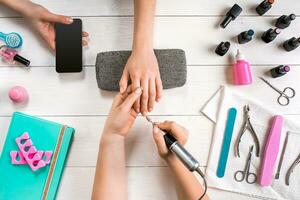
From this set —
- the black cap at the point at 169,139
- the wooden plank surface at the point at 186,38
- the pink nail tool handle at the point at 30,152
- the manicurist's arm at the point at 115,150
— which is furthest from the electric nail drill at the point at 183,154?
the pink nail tool handle at the point at 30,152

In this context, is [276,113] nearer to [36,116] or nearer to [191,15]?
[191,15]

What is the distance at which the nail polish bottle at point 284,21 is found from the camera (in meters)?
0.83

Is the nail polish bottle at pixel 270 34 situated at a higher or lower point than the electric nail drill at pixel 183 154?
higher

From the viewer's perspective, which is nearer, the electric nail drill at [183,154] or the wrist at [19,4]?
the electric nail drill at [183,154]

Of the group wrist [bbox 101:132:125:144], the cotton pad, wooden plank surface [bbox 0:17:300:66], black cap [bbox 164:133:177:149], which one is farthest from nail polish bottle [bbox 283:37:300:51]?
wrist [bbox 101:132:125:144]

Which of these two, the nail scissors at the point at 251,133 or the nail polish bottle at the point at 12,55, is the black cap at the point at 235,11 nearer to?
the nail scissors at the point at 251,133

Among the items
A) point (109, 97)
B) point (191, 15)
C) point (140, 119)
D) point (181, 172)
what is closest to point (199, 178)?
point (181, 172)

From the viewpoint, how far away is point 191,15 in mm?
875

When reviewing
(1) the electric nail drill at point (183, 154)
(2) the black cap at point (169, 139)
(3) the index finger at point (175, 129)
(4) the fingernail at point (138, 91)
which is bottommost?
(1) the electric nail drill at point (183, 154)

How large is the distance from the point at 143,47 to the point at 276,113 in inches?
15.4

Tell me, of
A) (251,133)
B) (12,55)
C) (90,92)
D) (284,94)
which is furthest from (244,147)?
(12,55)

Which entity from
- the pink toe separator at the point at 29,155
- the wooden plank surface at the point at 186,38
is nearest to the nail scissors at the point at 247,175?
the wooden plank surface at the point at 186,38

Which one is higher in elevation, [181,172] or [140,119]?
[140,119]

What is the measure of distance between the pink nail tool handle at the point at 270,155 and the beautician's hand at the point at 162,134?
224mm
